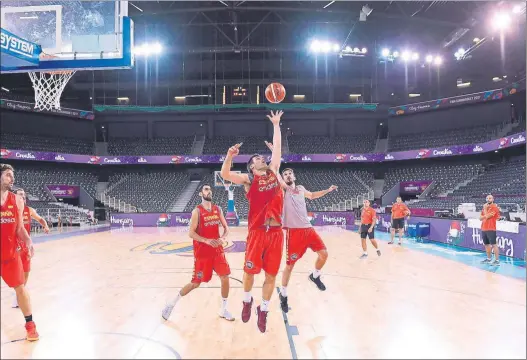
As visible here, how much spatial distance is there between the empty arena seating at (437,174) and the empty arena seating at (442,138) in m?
2.32

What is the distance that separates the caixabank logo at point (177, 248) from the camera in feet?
42.9

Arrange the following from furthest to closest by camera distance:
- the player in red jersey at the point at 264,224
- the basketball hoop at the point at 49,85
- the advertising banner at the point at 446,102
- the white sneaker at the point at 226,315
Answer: the advertising banner at the point at 446,102 → the basketball hoop at the point at 49,85 → the white sneaker at the point at 226,315 → the player in red jersey at the point at 264,224

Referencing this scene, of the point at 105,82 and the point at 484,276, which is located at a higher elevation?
the point at 105,82

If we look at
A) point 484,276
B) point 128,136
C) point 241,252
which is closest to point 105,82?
point 128,136

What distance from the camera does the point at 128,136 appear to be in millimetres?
38094

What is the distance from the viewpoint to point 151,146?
36.4 m

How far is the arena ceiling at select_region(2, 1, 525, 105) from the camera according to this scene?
2358cm

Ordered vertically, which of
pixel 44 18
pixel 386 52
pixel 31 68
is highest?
pixel 386 52

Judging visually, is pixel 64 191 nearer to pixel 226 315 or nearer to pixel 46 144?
pixel 46 144

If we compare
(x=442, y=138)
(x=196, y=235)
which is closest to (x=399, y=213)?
(x=196, y=235)

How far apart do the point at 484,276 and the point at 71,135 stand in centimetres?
3686

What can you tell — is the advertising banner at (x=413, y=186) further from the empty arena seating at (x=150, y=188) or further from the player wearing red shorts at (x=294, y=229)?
the player wearing red shorts at (x=294, y=229)

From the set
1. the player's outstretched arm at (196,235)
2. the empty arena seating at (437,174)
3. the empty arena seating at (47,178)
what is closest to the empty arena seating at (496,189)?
the empty arena seating at (437,174)

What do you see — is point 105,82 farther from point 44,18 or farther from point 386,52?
point 44,18
